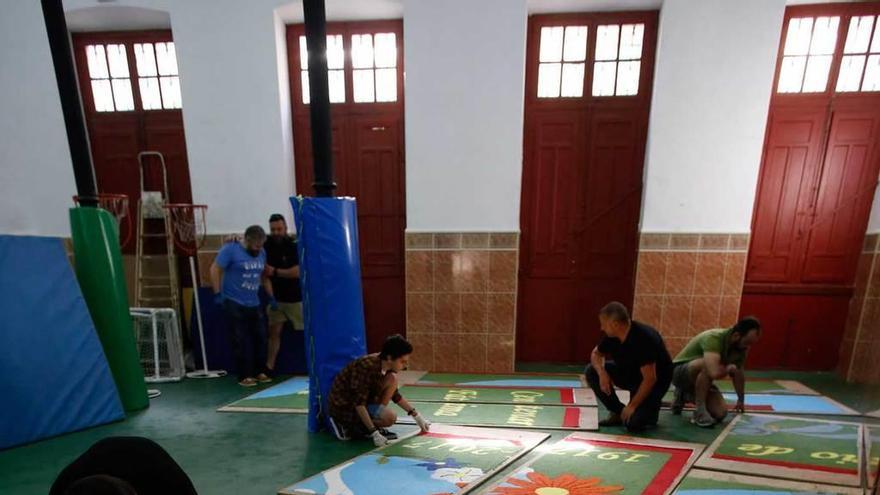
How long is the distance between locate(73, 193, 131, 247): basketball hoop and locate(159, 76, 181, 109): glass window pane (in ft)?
4.18

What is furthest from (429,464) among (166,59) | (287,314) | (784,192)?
(166,59)

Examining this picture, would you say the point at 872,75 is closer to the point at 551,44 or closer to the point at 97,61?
the point at 551,44

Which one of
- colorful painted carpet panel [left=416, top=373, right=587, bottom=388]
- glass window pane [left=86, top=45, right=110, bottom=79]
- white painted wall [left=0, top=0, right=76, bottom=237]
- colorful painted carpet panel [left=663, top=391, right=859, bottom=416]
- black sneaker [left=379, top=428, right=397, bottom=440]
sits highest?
glass window pane [left=86, top=45, right=110, bottom=79]

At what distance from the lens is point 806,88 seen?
14.8ft

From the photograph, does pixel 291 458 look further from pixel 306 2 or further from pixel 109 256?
pixel 306 2

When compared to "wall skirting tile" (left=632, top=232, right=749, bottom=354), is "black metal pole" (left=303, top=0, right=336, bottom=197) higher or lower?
higher

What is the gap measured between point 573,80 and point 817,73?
2.59 m

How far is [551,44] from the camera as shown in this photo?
4.66 m

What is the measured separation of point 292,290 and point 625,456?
3562 millimetres

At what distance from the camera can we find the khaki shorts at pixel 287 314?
461cm

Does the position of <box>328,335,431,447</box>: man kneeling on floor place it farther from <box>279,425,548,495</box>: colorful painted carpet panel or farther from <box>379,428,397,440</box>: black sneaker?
<box>279,425,548,495</box>: colorful painted carpet panel

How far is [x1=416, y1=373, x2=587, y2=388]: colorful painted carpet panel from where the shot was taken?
436 cm

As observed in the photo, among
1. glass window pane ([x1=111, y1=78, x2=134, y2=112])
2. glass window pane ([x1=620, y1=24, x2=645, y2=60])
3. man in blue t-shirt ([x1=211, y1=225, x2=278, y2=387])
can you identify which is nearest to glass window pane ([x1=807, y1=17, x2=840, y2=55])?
glass window pane ([x1=620, y1=24, x2=645, y2=60])

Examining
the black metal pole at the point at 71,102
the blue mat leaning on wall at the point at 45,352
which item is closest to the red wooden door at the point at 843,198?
the blue mat leaning on wall at the point at 45,352
